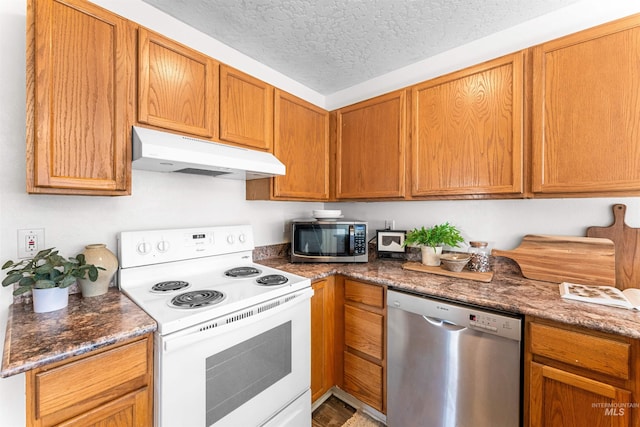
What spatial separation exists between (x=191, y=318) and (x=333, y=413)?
133 cm

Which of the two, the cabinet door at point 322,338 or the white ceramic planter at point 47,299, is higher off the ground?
the white ceramic planter at point 47,299

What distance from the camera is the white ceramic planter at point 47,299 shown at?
104 centimetres

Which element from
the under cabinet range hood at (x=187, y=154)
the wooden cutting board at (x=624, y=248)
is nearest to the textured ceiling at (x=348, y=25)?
the under cabinet range hood at (x=187, y=154)

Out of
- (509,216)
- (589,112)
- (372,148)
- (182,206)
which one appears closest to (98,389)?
(182,206)

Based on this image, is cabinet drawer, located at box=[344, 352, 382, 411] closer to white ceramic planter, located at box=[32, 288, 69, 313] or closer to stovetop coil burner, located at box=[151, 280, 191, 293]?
stovetop coil burner, located at box=[151, 280, 191, 293]

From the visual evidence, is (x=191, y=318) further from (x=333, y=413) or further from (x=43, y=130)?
(x=333, y=413)

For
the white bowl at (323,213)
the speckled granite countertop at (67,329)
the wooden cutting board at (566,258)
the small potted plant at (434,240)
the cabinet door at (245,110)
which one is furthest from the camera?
the white bowl at (323,213)

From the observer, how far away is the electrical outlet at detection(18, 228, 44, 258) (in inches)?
45.4

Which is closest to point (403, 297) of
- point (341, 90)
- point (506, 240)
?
point (506, 240)

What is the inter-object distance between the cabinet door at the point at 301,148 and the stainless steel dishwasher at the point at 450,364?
1.03 metres

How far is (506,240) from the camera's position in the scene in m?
1.71

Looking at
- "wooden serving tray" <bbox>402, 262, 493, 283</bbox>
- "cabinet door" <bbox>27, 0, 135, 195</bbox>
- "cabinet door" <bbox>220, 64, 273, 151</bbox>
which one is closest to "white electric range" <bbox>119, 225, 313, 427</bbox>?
"cabinet door" <bbox>27, 0, 135, 195</bbox>

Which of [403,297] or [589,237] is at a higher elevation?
[589,237]

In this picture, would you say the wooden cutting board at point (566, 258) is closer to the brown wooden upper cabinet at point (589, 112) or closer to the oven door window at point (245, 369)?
the brown wooden upper cabinet at point (589, 112)
